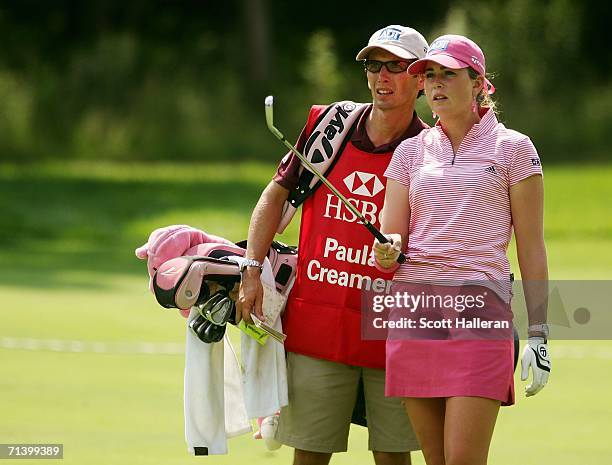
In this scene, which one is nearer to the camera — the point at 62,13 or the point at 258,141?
the point at 258,141

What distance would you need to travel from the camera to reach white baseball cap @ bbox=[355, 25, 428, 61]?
572cm

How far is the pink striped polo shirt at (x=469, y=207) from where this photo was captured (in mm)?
5000

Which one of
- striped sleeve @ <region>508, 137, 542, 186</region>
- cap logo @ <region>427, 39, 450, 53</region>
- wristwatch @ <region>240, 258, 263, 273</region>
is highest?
cap logo @ <region>427, 39, 450, 53</region>

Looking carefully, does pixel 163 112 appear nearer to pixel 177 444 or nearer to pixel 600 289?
pixel 600 289

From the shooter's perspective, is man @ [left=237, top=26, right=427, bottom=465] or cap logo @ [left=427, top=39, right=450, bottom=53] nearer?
cap logo @ [left=427, top=39, right=450, bottom=53]

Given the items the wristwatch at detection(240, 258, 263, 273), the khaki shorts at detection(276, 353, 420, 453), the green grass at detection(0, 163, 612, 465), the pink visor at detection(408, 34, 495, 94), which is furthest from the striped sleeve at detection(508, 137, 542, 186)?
the green grass at detection(0, 163, 612, 465)

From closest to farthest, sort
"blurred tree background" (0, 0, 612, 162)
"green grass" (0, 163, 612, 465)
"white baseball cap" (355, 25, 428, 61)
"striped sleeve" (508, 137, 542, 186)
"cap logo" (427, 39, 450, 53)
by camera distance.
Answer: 1. "striped sleeve" (508, 137, 542, 186)
2. "cap logo" (427, 39, 450, 53)
3. "white baseball cap" (355, 25, 428, 61)
4. "green grass" (0, 163, 612, 465)
5. "blurred tree background" (0, 0, 612, 162)

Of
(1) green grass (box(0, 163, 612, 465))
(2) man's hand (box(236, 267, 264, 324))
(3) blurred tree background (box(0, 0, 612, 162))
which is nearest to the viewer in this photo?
(2) man's hand (box(236, 267, 264, 324))

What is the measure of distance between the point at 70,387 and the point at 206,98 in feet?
70.3

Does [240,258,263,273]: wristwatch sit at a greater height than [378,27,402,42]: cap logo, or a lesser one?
lesser

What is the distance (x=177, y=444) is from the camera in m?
7.74

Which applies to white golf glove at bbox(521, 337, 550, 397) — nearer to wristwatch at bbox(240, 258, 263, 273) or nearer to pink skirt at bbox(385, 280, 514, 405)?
pink skirt at bbox(385, 280, 514, 405)

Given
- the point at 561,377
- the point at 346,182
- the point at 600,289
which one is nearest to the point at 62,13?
the point at 600,289

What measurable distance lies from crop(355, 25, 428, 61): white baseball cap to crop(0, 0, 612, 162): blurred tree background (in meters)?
22.7
